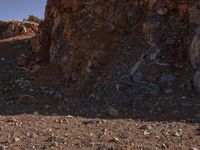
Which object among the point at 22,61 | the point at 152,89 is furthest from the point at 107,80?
the point at 22,61

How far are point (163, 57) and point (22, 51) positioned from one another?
6778 mm

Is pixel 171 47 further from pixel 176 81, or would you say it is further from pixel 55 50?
pixel 55 50

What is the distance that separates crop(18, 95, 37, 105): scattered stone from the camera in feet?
35.7

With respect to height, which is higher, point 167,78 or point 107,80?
point 167,78

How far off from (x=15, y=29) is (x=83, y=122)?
13.7 meters

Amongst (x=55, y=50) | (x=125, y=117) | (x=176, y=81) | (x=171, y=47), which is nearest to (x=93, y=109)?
(x=125, y=117)

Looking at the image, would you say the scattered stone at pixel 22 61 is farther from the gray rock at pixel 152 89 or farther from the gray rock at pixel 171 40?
the gray rock at pixel 152 89

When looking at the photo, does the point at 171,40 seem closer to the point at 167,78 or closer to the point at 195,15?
the point at 195,15

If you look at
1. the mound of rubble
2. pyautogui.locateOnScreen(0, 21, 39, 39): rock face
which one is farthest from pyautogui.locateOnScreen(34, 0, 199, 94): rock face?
pyautogui.locateOnScreen(0, 21, 39, 39): rock face

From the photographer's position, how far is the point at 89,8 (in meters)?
13.2

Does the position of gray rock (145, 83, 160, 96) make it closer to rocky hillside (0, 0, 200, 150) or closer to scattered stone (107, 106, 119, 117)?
rocky hillside (0, 0, 200, 150)

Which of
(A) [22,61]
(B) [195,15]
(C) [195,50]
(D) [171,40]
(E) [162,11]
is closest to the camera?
(C) [195,50]

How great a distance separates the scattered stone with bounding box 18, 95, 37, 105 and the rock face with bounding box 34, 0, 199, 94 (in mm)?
1431

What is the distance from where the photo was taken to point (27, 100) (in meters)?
11.0
